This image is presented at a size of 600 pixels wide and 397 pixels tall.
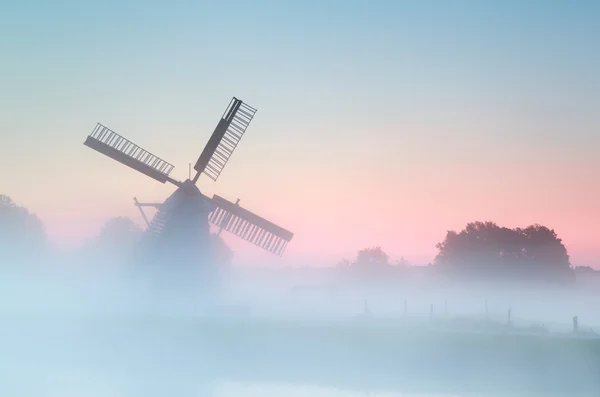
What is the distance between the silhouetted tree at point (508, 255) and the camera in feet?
275

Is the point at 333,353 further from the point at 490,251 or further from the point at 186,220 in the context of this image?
the point at 490,251

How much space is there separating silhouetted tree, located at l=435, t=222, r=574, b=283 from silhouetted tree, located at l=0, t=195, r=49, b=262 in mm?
52365

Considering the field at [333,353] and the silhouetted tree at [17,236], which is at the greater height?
the silhouetted tree at [17,236]

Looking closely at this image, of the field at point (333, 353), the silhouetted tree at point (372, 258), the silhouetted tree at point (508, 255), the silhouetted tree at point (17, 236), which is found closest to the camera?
the field at point (333, 353)

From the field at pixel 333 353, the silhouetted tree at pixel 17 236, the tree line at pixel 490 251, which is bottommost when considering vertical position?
the field at pixel 333 353

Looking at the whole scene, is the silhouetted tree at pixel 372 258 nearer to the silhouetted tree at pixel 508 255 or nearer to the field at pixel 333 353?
the silhouetted tree at pixel 508 255

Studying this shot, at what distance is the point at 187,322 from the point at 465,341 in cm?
1456

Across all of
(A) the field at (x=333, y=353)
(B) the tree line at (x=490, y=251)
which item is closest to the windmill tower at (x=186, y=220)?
(A) the field at (x=333, y=353)

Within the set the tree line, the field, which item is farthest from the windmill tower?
the tree line

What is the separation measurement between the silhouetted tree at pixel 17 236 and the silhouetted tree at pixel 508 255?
172 ft

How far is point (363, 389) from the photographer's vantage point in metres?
33.6

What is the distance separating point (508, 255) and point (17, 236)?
59.6 meters

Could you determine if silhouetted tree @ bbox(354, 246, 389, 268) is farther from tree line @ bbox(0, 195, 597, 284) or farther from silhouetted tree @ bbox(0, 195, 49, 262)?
silhouetted tree @ bbox(0, 195, 49, 262)

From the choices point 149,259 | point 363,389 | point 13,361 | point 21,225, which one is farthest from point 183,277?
point 21,225
